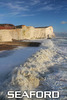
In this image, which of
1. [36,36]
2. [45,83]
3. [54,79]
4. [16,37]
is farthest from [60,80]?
[36,36]

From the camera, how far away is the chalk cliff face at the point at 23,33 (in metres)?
19.2

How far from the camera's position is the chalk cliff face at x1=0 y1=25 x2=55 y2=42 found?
19.2 meters

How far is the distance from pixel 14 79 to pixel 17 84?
0.84ft

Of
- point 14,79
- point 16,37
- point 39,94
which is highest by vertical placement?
point 16,37

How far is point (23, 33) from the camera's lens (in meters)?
31.0

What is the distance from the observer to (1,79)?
3822 millimetres

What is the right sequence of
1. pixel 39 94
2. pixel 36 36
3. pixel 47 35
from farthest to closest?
pixel 47 35
pixel 36 36
pixel 39 94

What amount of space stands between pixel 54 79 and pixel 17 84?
129 cm

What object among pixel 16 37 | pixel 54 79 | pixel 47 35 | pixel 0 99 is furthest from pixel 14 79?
pixel 47 35

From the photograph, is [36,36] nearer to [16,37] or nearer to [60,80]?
[16,37]

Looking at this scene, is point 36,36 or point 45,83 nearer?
point 45,83

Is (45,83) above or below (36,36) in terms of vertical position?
below

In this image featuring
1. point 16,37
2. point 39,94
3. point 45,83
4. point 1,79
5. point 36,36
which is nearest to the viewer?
point 39,94

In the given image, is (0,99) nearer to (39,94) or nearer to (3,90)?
(3,90)
